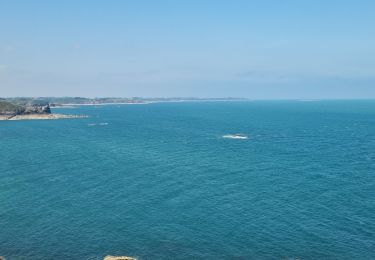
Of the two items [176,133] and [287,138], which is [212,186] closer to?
[287,138]

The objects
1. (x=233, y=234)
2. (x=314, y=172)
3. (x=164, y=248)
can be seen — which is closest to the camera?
(x=164, y=248)

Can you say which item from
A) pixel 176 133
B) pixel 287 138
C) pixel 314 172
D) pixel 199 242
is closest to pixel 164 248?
pixel 199 242

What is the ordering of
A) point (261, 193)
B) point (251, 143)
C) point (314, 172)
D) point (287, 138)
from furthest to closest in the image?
point (287, 138), point (251, 143), point (314, 172), point (261, 193)

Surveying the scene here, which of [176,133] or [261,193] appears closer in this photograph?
[261,193]

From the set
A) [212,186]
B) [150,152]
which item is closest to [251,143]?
[150,152]

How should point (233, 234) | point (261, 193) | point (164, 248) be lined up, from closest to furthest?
1. point (164, 248)
2. point (233, 234)
3. point (261, 193)

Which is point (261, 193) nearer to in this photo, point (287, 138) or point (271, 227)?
point (271, 227)
